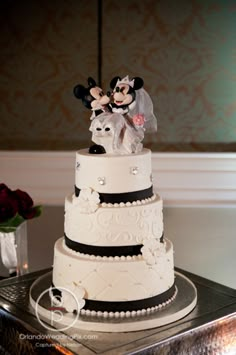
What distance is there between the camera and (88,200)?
3.68 feet

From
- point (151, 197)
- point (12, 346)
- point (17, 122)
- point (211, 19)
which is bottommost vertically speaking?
point (12, 346)

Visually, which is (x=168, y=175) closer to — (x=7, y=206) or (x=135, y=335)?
(x=7, y=206)

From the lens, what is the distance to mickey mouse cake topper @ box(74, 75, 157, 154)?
113 cm

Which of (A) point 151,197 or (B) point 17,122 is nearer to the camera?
(A) point 151,197

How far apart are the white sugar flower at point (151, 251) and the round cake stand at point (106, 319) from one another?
0.12m

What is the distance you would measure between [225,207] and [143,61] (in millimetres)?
565

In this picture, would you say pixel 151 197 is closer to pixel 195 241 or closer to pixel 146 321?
pixel 146 321

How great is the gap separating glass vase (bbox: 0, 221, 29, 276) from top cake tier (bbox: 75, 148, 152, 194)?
434 mm

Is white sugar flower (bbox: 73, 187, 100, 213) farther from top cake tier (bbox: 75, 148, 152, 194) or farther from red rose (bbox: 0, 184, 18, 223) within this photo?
red rose (bbox: 0, 184, 18, 223)

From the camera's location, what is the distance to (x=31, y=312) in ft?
3.83

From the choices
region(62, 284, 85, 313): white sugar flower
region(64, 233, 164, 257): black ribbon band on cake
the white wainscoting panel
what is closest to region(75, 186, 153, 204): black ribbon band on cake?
region(64, 233, 164, 257): black ribbon band on cake

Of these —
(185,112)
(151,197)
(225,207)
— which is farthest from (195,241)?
(151,197)

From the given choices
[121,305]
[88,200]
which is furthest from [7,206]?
[121,305]

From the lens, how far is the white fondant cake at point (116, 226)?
1113mm
